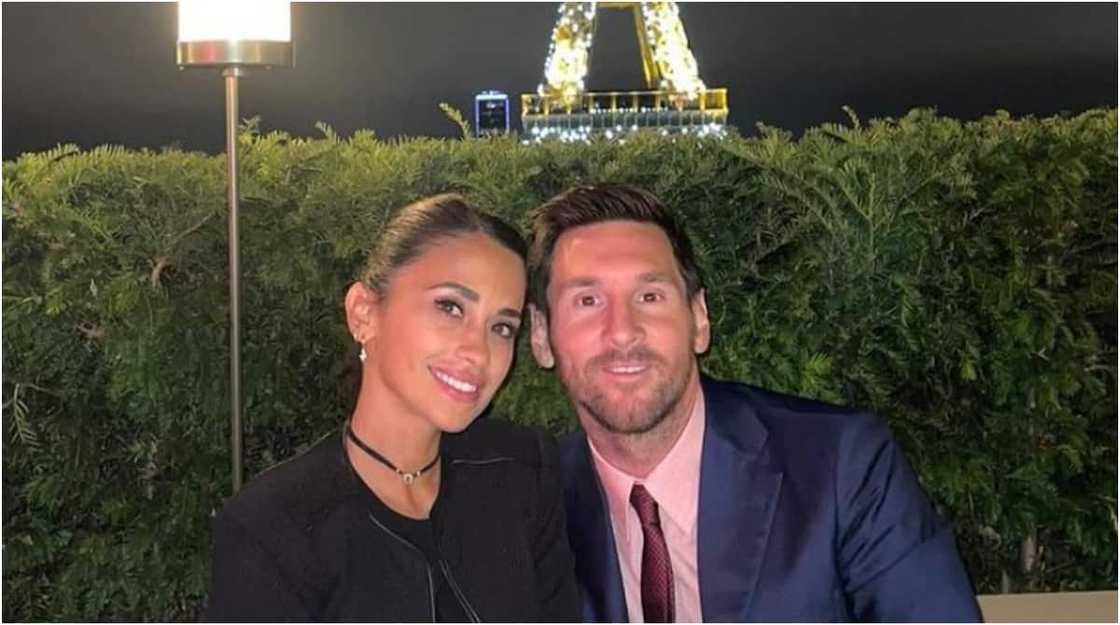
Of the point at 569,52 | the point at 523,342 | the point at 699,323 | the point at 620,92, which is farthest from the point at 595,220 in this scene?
the point at 620,92

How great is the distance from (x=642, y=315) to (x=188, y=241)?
1433mm

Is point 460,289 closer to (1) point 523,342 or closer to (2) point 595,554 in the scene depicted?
(2) point 595,554

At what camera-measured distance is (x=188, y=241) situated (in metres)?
3.33

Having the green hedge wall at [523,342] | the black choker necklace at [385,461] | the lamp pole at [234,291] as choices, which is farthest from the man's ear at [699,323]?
the lamp pole at [234,291]

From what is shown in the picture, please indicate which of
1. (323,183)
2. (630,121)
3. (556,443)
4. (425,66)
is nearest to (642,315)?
(556,443)

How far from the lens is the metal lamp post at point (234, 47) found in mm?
3172

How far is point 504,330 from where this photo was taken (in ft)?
7.02

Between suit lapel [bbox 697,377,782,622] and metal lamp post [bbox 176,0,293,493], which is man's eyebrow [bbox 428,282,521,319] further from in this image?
metal lamp post [bbox 176,0,293,493]

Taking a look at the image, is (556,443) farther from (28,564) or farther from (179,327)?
(28,564)

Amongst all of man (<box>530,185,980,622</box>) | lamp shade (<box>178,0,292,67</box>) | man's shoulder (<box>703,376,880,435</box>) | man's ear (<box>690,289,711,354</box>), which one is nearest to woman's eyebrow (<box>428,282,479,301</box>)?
man (<box>530,185,980,622</box>)

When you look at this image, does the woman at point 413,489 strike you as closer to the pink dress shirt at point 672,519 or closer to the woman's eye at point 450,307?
the woman's eye at point 450,307

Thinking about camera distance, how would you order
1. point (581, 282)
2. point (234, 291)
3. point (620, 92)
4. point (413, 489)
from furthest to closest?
point (620, 92)
point (234, 291)
point (581, 282)
point (413, 489)

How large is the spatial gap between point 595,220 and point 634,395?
27 centimetres

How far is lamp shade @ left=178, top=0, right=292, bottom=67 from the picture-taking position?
322 cm
